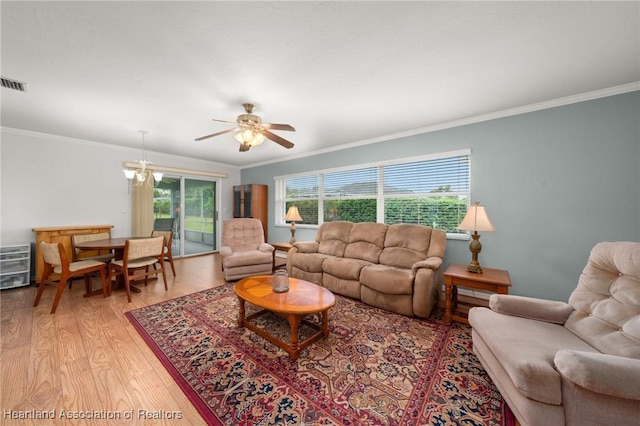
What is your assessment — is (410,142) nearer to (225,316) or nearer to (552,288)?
(552,288)

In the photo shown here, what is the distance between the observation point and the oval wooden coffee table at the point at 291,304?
1.85 meters

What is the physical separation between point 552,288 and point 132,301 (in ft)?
17.0

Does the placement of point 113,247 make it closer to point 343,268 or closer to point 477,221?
point 343,268

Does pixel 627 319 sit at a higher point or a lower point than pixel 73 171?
lower

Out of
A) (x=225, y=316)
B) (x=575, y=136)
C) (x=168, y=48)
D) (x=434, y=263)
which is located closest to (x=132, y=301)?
(x=225, y=316)

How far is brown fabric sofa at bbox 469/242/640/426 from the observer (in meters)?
1.00

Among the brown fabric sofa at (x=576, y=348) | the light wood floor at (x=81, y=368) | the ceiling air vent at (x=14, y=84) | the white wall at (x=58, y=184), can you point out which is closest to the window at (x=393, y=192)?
the brown fabric sofa at (x=576, y=348)

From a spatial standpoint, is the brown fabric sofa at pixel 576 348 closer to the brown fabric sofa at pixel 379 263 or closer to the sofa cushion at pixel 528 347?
the sofa cushion at pixel 528 347

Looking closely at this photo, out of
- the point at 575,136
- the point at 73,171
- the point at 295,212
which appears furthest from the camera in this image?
the point at 295,212

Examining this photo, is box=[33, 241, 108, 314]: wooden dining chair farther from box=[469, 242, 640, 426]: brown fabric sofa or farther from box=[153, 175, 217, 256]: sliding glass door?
box=[469, 242, 640, 426]: brown fabric sofa

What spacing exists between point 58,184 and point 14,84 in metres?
2.31

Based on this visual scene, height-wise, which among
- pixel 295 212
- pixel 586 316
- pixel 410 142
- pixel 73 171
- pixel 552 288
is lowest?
pixel 552 288

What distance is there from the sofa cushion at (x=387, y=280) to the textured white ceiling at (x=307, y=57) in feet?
6.67

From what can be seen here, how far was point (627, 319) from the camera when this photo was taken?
4.44 feet
